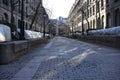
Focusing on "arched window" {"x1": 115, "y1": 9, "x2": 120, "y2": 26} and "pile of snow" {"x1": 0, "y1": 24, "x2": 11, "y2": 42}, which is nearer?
"pile of snow" {"x1": 0, "y1": 24, "x2": 11, "y2": 42}

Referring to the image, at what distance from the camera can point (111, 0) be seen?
4344cm

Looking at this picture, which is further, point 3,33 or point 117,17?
point 117,17

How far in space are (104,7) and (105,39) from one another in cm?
2437

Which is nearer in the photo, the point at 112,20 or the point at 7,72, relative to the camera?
the point at 7,72

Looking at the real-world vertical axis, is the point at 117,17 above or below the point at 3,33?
above

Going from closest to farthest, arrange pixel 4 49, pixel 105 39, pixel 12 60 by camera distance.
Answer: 1. pixel 4 49
2. pixel 12 60
3. pixel 105 39

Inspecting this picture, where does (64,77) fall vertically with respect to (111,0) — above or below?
below

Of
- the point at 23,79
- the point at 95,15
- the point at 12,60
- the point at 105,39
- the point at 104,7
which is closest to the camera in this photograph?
the point at 23,79

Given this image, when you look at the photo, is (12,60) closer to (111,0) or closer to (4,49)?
(4,49)

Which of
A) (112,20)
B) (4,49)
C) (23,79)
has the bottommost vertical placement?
(23,79)

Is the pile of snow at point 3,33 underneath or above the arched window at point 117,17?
underneath

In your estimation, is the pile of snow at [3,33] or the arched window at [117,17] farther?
the arched window at [117,17]

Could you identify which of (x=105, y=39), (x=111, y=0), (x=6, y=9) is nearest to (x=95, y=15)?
(x=111, y=0)

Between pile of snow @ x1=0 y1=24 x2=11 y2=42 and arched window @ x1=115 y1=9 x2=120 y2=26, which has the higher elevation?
arched window @ x1=115 y1=9 x2=120 y2=26
